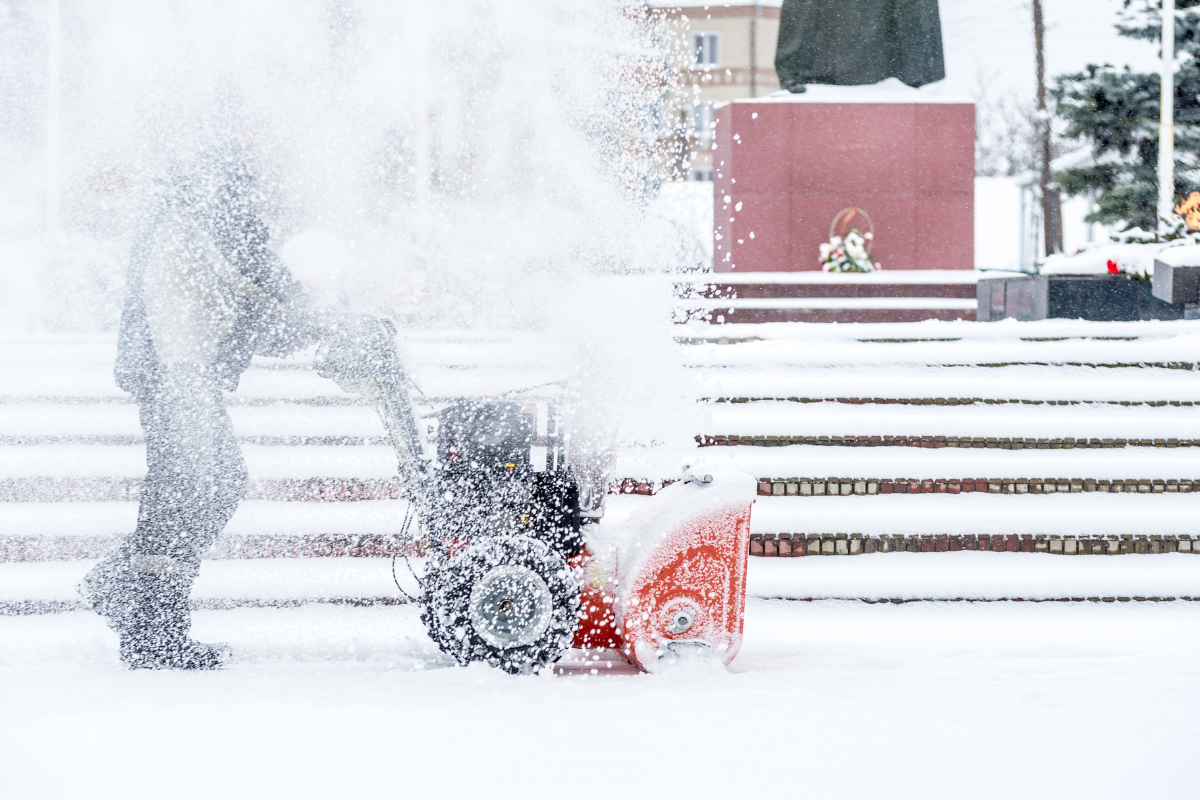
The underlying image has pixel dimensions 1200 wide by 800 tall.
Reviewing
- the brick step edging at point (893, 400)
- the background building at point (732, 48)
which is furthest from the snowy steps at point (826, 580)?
the background building at point (732, 48)

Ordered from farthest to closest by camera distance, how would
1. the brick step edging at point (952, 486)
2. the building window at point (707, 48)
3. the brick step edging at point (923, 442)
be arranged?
the building window at point (707, 48) → the brick step edging at point (923, 442) → the brick step edging at point (952, 486)

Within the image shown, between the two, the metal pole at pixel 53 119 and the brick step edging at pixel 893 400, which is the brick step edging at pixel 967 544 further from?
the metal pole at pixel 53 119

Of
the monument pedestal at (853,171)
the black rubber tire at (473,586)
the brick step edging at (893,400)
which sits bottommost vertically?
the black rubber tire at (473,586)

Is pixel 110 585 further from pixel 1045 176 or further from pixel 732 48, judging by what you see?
pixel 732 48

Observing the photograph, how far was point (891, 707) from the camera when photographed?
119 inches

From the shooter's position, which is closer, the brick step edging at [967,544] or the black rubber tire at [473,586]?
the black rubber tire at [473,586]

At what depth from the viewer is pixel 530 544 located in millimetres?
3070

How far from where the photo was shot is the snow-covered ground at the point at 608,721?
249 centimetres

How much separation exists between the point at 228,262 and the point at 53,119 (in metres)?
8.40

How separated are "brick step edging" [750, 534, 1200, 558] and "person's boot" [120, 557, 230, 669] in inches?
92.2

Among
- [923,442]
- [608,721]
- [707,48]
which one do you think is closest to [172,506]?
[608,721]

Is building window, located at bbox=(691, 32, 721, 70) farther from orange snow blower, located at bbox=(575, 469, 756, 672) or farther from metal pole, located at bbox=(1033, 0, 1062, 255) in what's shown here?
orange snow blower, located at bbox=(575, 469, 756, 672)

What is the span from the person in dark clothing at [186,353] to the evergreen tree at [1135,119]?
15.0m

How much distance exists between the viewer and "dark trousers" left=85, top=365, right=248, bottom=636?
10.7 ft
